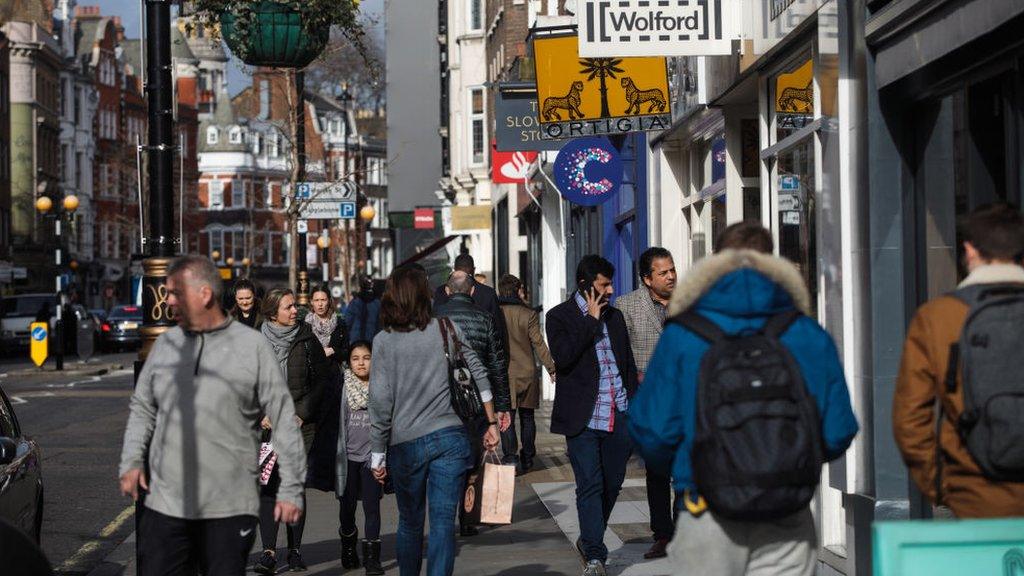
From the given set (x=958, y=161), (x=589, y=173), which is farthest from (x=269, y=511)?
(x=589, y=173)

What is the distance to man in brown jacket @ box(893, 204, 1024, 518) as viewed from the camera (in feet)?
16.8

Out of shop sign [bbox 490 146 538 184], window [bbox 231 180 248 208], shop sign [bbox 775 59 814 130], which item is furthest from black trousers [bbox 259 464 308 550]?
window [bbox 231 180 248 208]

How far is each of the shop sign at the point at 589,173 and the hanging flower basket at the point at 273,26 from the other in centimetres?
519

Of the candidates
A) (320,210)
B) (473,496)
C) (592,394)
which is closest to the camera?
(473,496)

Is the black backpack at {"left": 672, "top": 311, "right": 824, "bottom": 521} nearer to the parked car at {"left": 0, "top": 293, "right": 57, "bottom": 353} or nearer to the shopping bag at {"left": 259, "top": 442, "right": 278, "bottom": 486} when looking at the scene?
the shopping bag at {"left": 259, "top": 442, "right": 278, "bottom": 486}

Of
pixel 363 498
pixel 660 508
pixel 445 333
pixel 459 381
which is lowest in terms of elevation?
pixel 660 508

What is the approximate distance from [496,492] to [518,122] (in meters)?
12.4

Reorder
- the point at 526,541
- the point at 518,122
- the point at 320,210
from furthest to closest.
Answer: the point at 320,210
the point at 518,122
the point at 526,541

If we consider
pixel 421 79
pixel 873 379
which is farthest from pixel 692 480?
pixel 421 79

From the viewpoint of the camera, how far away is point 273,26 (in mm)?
10930

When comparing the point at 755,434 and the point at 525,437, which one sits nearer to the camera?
the point at 755,434

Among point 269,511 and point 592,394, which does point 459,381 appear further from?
point 269,511

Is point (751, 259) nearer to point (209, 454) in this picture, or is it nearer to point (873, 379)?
point (209, 454)

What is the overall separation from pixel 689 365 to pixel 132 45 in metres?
127
